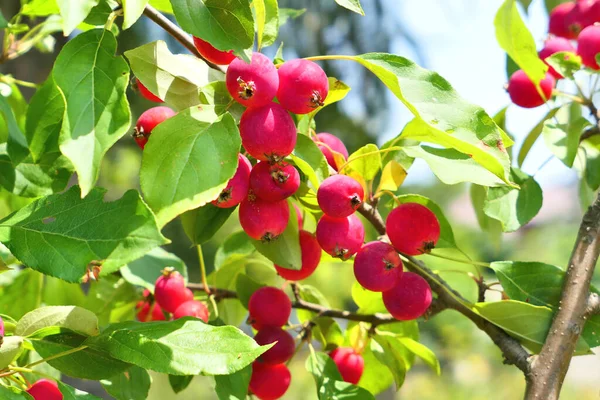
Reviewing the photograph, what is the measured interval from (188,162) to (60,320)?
0.70 ft

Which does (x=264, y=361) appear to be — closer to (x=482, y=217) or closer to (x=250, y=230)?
(x=250, y=230)

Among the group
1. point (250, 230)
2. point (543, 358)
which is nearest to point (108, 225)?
point (250, 230)

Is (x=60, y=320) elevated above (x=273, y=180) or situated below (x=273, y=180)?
below

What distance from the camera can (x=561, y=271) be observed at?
0.70 m

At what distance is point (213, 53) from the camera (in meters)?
0.59

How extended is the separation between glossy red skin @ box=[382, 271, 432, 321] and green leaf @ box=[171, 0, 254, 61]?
30cm

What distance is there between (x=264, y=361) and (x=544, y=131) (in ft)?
1.42

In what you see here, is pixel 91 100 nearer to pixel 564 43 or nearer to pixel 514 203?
pixel 514 203

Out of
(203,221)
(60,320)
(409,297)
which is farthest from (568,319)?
(60,320)

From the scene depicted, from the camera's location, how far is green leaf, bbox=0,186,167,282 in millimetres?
475

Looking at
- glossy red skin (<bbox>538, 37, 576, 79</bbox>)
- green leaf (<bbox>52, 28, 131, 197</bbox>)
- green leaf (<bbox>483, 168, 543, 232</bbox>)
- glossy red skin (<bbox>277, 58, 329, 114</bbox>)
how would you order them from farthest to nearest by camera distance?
glossy red skin (<bbox>538, 37, 576, 79</bbox>), green leaf (<bbox>483, 168, 543, 232</bbox>), glossy red skin (<bbox>277, 58, 329, 114</bbox>), green leaf (<bbox>52, 28, 131, 197</bbox>)

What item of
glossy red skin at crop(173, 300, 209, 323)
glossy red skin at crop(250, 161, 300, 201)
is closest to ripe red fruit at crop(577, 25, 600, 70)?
glossy red skin at crop(250, 161, 300, 201)

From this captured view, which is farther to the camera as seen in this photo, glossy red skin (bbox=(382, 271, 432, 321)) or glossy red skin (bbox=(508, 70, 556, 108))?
glossy red skin (bbox=(508, 70, 556, 108))

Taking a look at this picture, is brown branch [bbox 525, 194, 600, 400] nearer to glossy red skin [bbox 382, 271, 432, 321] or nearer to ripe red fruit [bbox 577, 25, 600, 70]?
glossy red skin [bbox 382, 271, 432, 321]
